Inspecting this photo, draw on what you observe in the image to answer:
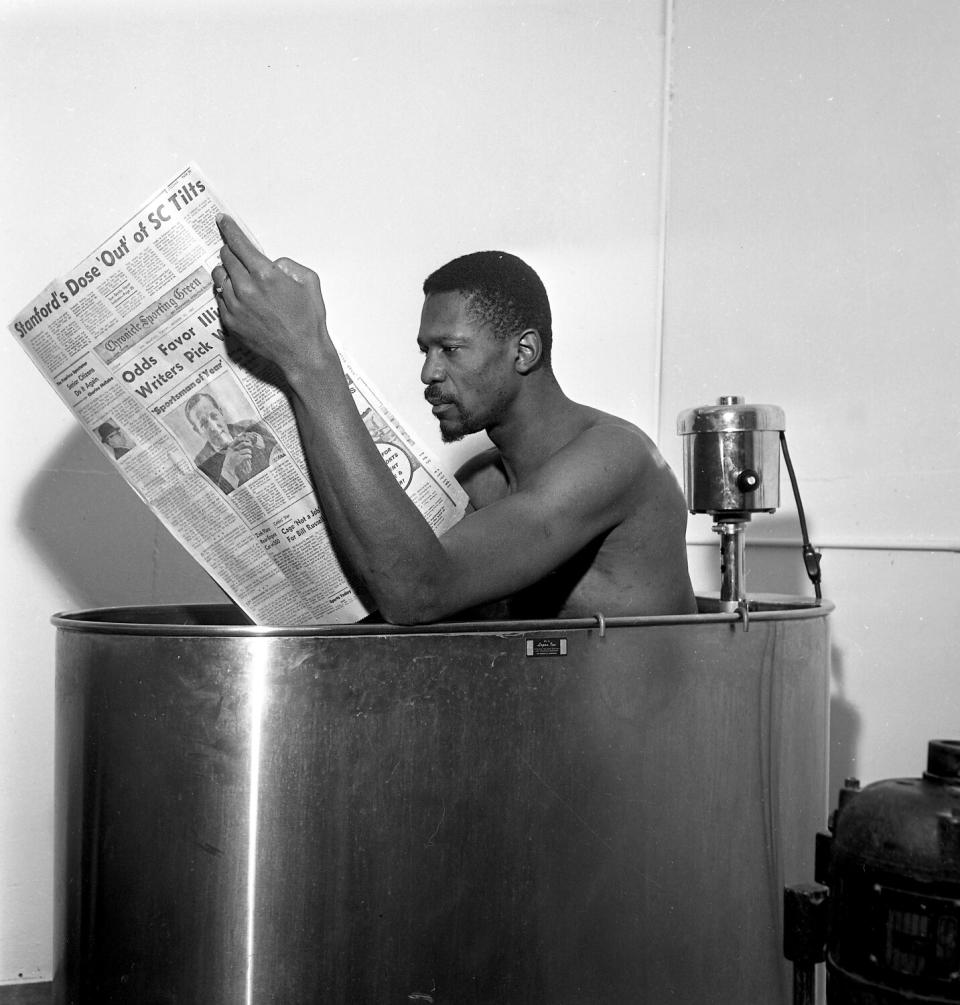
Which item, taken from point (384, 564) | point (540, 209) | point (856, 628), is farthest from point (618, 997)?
point (540, 209)

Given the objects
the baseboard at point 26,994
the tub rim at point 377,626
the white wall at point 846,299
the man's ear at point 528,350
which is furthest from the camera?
the white wall at point 846,299

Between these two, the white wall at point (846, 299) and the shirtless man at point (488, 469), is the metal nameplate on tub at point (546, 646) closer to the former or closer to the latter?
the shirtless man at point (488, 469)

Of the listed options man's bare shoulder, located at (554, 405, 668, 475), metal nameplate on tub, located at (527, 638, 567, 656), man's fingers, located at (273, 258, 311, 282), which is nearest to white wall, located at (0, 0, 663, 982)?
man's bare shoulder, located at (554, 405, 668, 475)

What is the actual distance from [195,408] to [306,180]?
83 cm

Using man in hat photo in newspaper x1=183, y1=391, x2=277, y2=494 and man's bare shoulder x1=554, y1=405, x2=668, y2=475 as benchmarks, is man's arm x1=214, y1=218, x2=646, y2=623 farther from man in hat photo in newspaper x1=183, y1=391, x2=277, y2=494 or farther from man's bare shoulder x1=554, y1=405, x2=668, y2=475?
man's bare shoulder x1=554, y1=405, x2=668, y2=475

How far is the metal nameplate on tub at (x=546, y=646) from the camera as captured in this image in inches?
42.6

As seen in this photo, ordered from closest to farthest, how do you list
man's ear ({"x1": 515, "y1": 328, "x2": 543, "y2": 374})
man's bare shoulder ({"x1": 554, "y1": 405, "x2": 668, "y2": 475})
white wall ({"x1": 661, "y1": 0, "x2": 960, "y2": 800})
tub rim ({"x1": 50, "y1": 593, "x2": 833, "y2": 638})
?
1. tub rim ({"x1": 50, "y1": 593, "x2": 833, "y2": 638})
2. man's bare shoulder ({"x1": 554, "y1": 405, "x2": 668, "y2": 475})
3. man's ear ({"x1": 515, "y1": 328, "x2": 543, "y2": 374})
4. white wall ({"x1": 661, "y1": 0, "x2": 960, "y2": 800})

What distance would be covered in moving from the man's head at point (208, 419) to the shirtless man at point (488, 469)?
7 centimetres

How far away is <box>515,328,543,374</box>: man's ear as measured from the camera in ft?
4.42

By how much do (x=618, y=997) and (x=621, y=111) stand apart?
144cm

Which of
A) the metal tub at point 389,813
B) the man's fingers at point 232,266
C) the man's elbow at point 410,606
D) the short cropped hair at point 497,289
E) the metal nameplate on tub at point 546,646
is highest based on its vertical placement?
the short cropped hair at point 497,289

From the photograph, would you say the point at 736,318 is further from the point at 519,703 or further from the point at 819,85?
the point at 519,703

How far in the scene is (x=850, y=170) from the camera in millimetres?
1912

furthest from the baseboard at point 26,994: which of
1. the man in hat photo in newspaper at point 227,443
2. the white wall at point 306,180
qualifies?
the man in hat photo in newspaper at point 227,443
